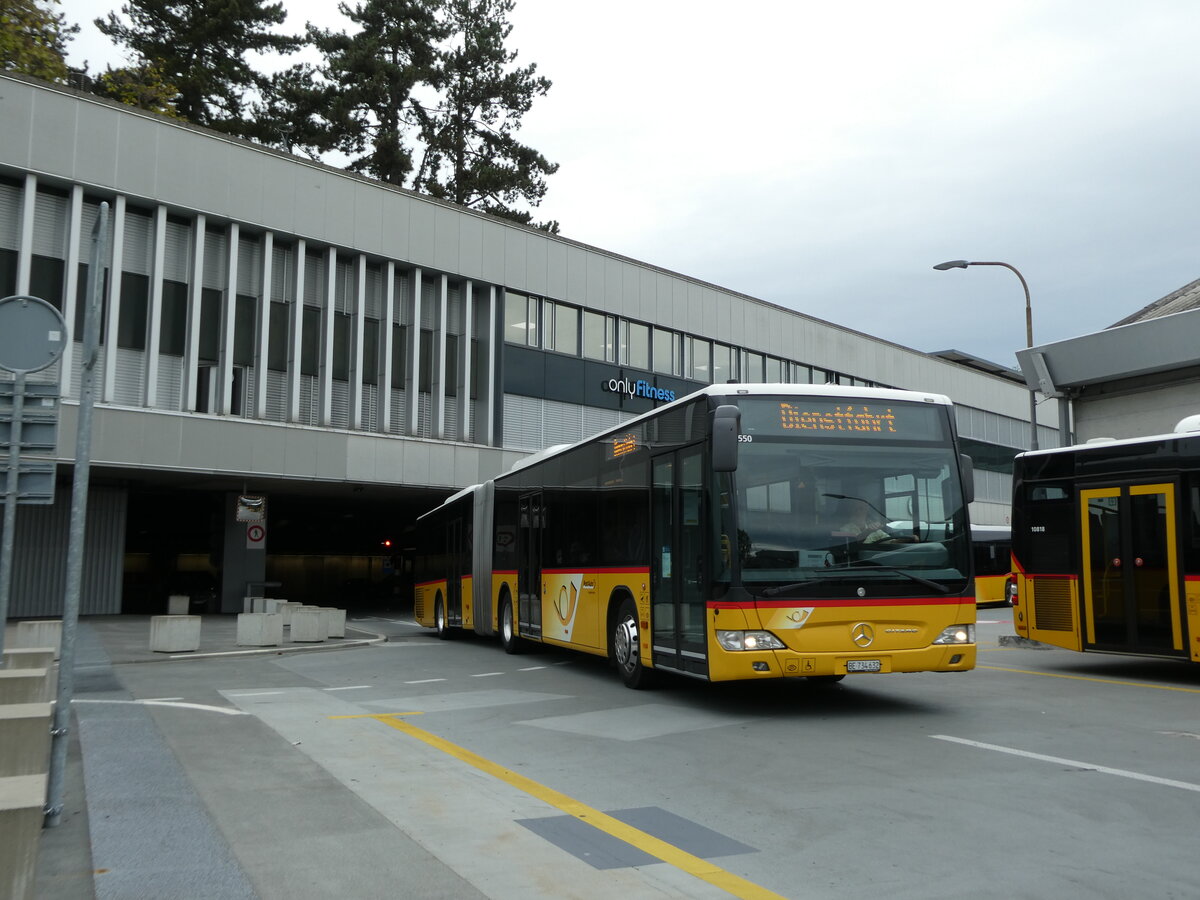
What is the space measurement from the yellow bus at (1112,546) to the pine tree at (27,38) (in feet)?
79.4

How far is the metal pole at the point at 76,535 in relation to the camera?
595cm

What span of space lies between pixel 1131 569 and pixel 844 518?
5.63 m

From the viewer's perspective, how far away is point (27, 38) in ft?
93.5

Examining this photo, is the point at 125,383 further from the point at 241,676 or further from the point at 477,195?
the point at 477,195

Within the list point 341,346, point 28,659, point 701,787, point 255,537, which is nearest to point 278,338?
point 341,346

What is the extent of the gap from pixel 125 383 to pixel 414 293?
9485 mm

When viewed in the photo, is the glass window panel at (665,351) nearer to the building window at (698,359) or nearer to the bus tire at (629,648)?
the building window at (698,359)

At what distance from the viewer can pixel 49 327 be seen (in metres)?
6.48

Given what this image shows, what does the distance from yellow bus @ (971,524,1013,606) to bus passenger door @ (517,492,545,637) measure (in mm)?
21412

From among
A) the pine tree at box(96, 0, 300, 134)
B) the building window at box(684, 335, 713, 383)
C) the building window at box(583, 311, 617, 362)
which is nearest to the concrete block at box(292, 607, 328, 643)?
the building window at box(583, 311, 617, 362)

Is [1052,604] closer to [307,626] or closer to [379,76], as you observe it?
[307,626]

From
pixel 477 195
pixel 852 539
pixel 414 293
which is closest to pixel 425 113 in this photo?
pixel 477 195

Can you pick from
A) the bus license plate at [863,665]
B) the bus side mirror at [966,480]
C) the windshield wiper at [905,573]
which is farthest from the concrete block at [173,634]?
the bus side mirror at [966,480]

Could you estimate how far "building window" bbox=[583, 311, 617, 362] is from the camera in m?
38.7
